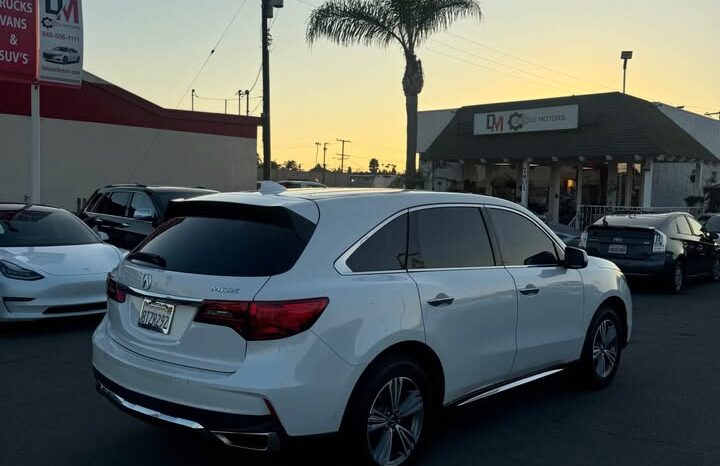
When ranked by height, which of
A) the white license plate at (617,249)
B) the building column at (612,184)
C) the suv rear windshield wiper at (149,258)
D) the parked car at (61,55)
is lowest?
the white license plate at (617,249)

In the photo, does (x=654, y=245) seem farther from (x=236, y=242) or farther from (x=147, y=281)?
(x=147, y=281)

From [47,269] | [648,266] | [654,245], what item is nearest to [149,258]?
[47,269]

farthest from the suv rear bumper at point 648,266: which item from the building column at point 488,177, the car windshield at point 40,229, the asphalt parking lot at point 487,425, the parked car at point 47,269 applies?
the building column at point 488,177

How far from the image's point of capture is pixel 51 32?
1555 centimetres

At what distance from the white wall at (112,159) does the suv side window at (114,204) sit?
37.0 feet

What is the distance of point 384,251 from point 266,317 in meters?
0.97

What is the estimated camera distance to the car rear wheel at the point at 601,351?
19.2 feet

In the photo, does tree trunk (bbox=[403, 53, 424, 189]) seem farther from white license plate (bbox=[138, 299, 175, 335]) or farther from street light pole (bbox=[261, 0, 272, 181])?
white license plate (bbox=[138, 299, 175, 335])

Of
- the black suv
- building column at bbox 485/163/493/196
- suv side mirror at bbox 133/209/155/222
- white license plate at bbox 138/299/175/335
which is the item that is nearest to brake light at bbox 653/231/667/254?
the black suv

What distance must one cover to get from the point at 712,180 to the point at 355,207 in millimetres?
29978

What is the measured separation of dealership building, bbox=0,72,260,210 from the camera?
2227cm

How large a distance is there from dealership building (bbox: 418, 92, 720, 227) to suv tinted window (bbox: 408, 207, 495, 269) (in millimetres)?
18757

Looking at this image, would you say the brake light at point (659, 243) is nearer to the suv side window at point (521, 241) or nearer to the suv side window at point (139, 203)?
the suv side window at point (521, 241)

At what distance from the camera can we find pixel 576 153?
80.5 feet
